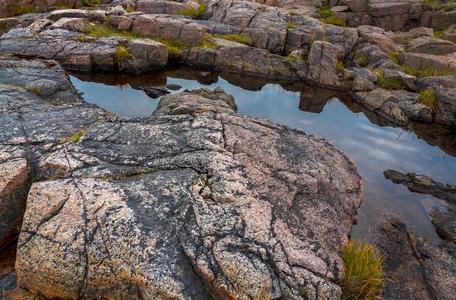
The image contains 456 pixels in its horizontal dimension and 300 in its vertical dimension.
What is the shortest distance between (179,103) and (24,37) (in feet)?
49.4

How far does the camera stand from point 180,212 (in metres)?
7.94

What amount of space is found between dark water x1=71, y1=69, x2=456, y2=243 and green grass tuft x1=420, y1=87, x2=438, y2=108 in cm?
180

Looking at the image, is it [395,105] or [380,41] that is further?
[380,41]

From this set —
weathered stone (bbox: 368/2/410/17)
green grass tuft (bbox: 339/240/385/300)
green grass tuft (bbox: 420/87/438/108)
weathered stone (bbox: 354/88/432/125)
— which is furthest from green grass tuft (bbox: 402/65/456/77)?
green grass tuft (bbox: 339/240/385/300)

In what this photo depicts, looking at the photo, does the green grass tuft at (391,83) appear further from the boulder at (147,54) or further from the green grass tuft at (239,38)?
the boulder at (147,54)

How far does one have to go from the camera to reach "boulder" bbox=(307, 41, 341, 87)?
26.5 m

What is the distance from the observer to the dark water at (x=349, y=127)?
46.4 feet

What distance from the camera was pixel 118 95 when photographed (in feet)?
68.9

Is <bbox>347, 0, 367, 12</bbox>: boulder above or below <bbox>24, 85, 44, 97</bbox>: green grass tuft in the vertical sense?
above

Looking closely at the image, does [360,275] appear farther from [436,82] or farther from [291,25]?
[291,25]

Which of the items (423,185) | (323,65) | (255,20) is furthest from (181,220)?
(255,20)

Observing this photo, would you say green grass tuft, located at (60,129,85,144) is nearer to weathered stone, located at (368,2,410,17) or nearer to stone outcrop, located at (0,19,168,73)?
stone outcrop, located at (0,19,168,73)

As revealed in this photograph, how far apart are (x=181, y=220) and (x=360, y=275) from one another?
156 inches

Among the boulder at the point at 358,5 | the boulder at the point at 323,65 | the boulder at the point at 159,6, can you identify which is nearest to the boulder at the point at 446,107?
the boulder at the point at 323,65
